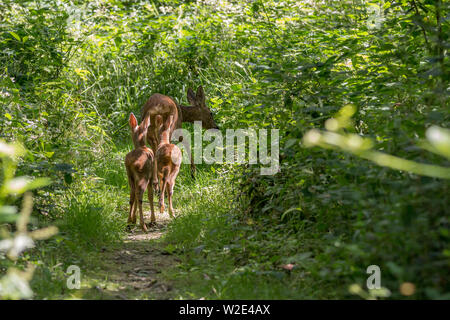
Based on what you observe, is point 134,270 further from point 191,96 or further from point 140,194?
point 191,96

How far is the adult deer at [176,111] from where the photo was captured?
23.7 feet

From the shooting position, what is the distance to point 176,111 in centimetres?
761

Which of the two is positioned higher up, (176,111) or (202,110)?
(202,110)

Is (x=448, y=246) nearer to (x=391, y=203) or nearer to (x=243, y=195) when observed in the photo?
(x=391, y=203)

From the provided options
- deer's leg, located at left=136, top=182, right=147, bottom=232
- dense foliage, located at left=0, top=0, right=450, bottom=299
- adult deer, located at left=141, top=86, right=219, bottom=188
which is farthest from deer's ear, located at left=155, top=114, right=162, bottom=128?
deer's leg, located at left=136, top=182, right=147, bottom=232

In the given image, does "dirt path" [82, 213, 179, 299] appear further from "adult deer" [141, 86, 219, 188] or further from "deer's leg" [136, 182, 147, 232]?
"adult deer" [141, 86, 219, 188]

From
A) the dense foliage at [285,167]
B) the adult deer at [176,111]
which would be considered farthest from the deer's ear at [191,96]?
the dense foliage at [285,167]

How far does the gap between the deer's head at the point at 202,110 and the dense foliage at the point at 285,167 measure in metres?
0.27

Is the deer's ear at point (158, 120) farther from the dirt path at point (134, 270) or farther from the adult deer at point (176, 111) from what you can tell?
the dirt path at point (134, 270)

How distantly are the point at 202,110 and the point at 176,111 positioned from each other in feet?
2.75

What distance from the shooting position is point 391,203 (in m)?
2.84

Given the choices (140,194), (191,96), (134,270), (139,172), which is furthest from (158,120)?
(134,270)
